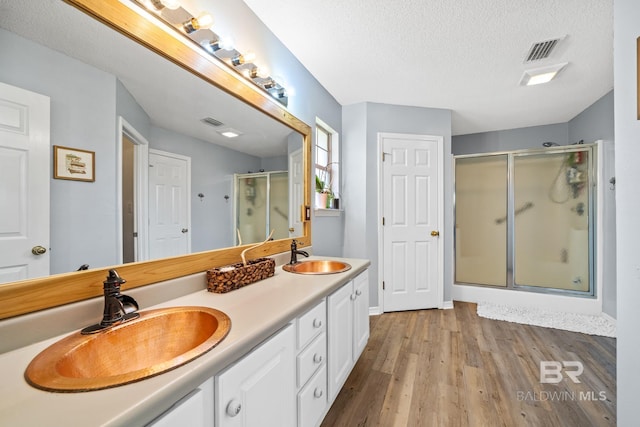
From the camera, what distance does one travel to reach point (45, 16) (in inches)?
29.7

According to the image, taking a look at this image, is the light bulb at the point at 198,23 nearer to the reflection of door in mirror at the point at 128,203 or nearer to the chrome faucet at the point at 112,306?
the reflection of door in mirror at the point at 128,203

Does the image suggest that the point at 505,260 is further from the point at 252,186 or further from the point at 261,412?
the point at 261,412

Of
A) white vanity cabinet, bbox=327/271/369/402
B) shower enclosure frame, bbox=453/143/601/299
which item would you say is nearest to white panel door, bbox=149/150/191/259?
white vanity cabinet, bbox=327/271/369/402

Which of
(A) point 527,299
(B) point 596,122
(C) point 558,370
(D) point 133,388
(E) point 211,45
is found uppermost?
(B) point 596,122

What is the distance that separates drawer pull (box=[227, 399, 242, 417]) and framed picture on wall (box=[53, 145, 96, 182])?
0.82 metres

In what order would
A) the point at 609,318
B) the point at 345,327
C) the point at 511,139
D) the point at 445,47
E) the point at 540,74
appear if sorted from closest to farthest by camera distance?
1. the point at 345,327
2. the point at 445,47
3. the point at 540,74
4. the point at 609,318
5. the point at 511,139

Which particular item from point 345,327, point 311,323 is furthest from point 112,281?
point 345,327

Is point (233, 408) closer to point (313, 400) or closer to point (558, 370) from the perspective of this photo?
point (313, 400)

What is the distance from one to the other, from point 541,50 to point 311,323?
2.59 metres

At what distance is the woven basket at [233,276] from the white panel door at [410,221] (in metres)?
1.94

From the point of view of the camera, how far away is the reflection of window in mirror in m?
2.76

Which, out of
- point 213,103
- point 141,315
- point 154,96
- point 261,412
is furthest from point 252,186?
point 261,412

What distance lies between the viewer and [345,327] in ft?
5.19

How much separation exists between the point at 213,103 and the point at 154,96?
309 mm
